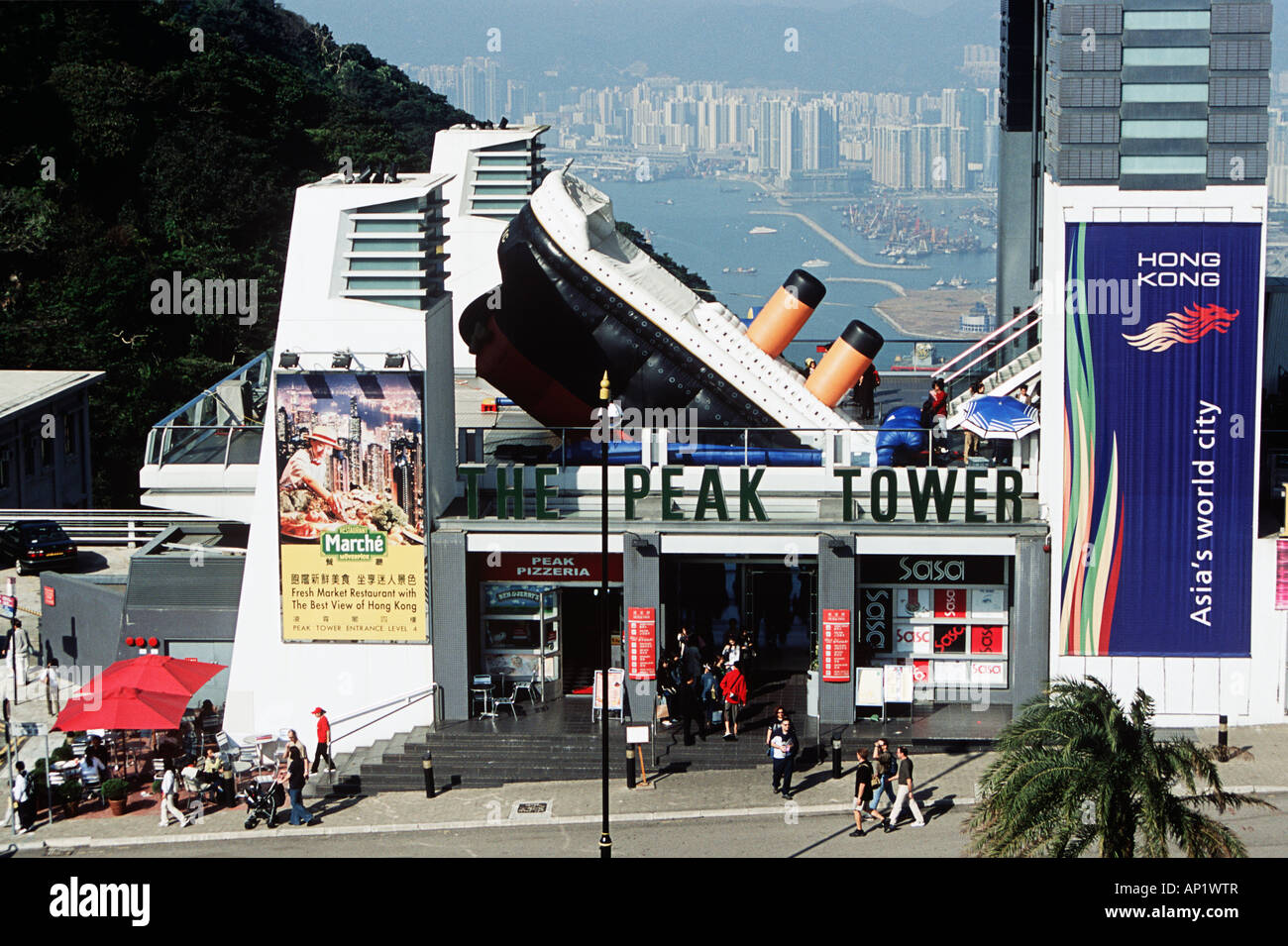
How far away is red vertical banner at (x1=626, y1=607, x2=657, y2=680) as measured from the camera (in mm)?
35406

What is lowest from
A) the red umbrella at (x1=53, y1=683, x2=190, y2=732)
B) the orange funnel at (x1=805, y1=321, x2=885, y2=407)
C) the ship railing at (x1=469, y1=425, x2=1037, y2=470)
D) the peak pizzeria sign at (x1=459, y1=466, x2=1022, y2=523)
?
the red umbrella at (x1=53, y1=683, x2=190, y2=732)

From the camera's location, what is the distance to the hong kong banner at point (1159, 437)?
34062 millimetres

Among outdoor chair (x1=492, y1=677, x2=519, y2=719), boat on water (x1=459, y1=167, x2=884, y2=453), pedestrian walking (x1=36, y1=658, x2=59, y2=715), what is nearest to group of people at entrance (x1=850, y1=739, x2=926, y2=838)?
outdoor chair (x1=492, y1=677, x2=519, y2=719)

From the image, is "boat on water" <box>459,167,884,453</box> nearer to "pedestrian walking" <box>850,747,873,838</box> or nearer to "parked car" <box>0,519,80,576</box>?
"pedestrian walking" <box>850,747,873,838</box>

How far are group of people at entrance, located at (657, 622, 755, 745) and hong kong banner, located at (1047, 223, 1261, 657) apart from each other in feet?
21.3

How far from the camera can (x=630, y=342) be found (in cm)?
4044

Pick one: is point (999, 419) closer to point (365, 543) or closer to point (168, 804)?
point (365, 543)

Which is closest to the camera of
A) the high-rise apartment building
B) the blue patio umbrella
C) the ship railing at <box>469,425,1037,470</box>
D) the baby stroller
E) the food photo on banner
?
the baby stroller

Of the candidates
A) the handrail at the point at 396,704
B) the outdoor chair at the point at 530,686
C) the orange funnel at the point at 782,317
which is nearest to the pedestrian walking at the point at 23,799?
the handrail at the point at 396,704

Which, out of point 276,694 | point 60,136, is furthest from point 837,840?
point 60,136

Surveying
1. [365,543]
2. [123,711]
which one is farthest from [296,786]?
[365,543]

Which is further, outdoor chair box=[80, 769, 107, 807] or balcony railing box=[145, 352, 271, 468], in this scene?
balcony railing box=[145, 352, 271, 468]

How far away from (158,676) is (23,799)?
3.33 metres
